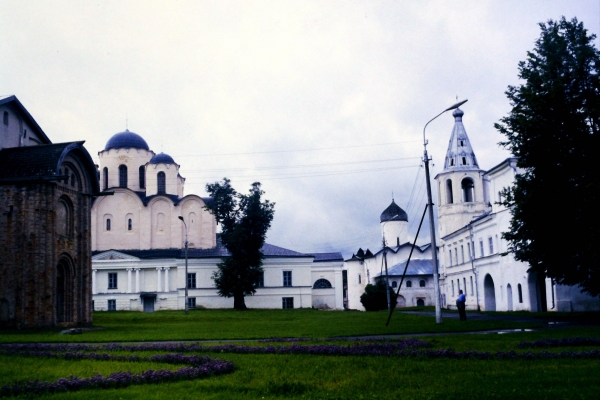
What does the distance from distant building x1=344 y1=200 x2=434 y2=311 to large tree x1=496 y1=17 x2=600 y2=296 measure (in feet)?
157

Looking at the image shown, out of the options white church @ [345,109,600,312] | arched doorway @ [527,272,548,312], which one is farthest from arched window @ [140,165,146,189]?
arched doorway @ [527,272,548,312]

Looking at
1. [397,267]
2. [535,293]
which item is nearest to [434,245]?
[535,293]

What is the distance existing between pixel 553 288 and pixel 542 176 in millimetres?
15971

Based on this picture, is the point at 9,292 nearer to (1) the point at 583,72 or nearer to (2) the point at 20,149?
(2) the point at 20,149

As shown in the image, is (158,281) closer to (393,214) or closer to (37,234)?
(37,234)

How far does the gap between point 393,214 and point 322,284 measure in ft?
85.9

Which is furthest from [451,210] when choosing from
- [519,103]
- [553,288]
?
[519,103]

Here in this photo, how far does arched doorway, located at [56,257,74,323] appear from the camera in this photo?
30609mm

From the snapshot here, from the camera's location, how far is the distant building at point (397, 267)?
81125mm

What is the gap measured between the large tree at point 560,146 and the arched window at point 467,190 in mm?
41271

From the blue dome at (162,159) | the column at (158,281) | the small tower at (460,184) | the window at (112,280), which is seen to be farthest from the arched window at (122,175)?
the small tower at (460,184)

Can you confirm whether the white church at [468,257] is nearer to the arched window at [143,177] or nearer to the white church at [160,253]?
the white church at [160,253]

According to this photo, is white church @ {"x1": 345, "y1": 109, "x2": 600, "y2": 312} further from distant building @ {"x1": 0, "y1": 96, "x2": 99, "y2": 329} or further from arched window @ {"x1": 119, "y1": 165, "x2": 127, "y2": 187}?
arched window @ {"x1": 119, "y1": 165, "x2": 127, "y2": 187}

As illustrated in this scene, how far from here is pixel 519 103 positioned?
95.2 ft
